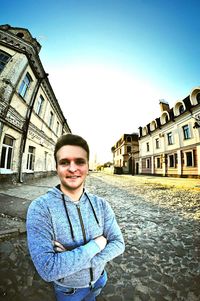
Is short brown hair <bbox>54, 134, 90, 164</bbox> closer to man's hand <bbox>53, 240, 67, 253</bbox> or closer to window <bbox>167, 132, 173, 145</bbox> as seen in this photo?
man's hand <bbox>53, 240, 67, 253</bbox>

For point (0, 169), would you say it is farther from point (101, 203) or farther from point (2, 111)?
point (101, 203)

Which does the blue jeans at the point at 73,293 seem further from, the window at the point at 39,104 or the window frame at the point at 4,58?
the window at the point at 39,104

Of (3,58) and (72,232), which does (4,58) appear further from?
(72,232)

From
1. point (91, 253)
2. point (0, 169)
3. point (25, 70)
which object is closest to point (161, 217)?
point (91, 253)

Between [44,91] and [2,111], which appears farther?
[44,91]

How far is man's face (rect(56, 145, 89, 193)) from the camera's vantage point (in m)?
1.25

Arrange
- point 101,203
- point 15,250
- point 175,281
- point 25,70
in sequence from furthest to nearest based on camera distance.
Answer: point 25,70
point 15,250
point 175,281
point 101,203

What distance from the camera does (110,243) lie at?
1262mm

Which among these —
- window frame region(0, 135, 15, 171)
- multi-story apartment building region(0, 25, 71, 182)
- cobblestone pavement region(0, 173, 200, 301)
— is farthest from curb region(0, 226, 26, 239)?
window frame region(0, 135, 15, 171)

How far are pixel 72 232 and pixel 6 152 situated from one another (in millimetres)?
8772

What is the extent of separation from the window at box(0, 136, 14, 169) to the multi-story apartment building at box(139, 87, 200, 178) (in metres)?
14.8

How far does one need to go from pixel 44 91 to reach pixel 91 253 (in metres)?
13.6

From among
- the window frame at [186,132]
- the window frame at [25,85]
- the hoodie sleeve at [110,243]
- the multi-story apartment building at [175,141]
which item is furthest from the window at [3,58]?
the window frame at [186,132]

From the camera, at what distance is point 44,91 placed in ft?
41.0
